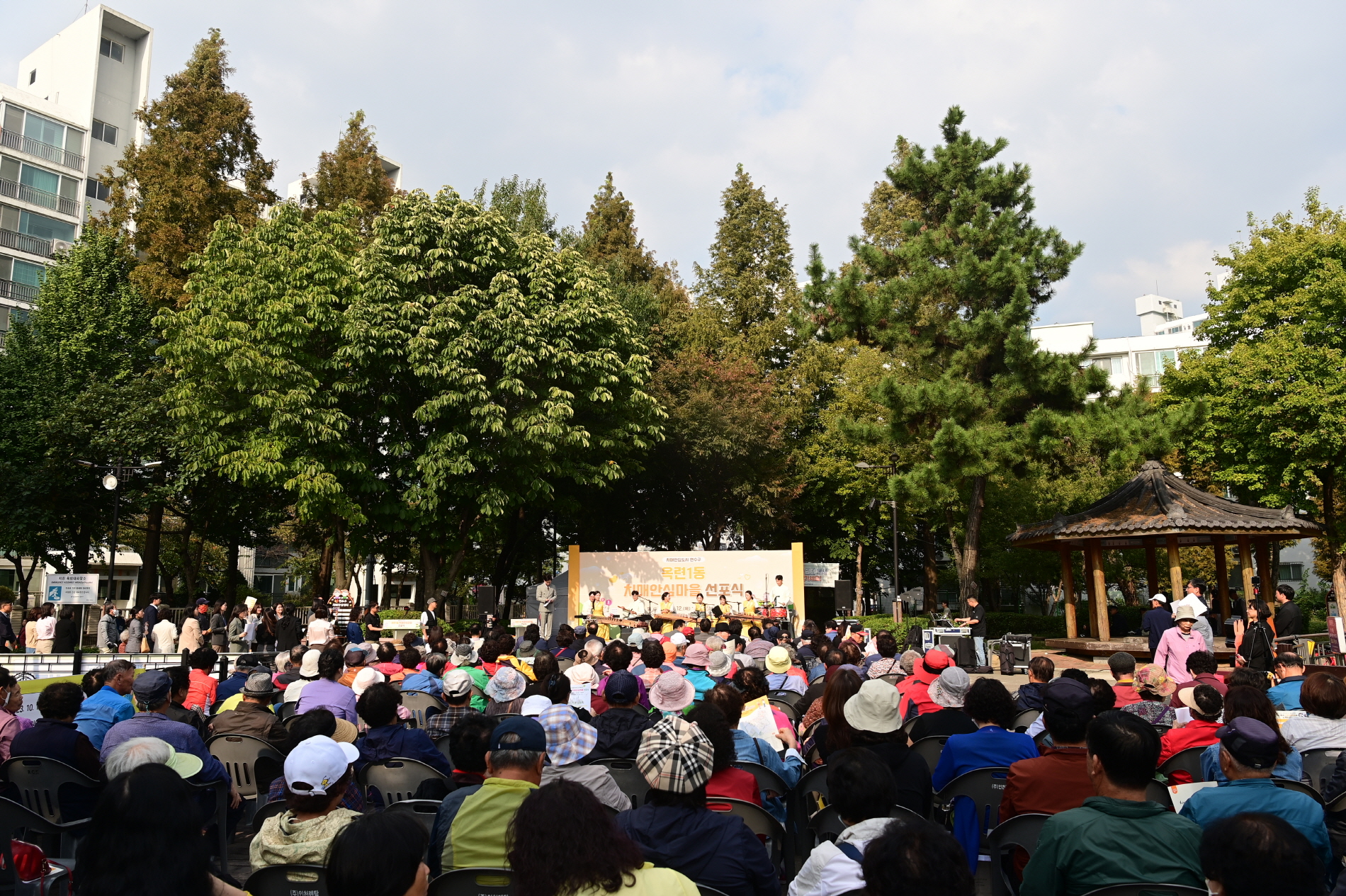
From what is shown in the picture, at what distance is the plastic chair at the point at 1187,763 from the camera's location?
5109mm

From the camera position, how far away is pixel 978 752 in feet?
16.2

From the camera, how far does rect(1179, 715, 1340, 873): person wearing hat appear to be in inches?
144

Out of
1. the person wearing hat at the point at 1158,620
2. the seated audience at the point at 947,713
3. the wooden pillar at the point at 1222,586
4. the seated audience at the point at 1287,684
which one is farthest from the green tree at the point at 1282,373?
the seated audience at the point at 947,713

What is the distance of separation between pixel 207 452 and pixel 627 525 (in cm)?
1604

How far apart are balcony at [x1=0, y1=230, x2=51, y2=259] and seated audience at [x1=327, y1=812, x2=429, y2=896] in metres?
48.4

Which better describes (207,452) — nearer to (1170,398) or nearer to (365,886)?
(365,886)

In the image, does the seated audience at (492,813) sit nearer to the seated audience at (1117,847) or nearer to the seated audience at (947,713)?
the seated audience at (1117,847)

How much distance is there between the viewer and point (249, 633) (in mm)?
20219

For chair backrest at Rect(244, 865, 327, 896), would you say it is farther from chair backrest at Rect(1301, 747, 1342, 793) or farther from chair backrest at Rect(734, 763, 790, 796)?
chair backrest at Rect(1301, 747, 1342, 793)

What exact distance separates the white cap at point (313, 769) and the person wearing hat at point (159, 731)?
73.7 inches

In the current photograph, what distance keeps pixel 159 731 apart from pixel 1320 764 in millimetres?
6309

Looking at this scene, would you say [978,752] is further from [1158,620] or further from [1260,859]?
[1158,620]

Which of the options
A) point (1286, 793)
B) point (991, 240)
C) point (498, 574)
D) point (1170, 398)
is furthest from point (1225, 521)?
point (498, 574)

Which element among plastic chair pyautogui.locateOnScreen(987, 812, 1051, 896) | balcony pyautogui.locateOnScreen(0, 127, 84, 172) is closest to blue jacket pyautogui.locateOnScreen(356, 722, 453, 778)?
plastic chair pyautogui.locateOnScreen(987, 812, 1051, 896)
